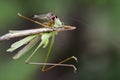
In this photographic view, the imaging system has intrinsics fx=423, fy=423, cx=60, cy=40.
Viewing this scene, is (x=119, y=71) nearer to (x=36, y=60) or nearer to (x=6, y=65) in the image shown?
(x=36, y=60)

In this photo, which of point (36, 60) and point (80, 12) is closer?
point (36, 60)

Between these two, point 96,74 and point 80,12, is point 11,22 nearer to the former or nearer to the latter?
point 80,12

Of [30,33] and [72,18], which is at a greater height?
[30,33]

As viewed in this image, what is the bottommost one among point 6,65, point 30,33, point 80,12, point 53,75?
point 53,75

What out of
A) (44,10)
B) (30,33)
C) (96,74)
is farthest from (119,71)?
(30,33)

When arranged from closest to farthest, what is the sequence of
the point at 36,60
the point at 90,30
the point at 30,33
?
the point at 30,33 < the point at 36,60 < the point at 90,30

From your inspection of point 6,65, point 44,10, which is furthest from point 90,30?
point 6,65

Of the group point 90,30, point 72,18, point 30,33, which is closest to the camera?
point 30,33
